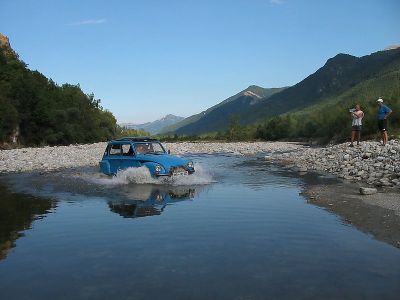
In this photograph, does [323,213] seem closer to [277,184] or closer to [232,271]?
[232,271]

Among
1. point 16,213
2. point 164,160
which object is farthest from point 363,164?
point 16,213

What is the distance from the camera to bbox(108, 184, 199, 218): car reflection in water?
39.3ft

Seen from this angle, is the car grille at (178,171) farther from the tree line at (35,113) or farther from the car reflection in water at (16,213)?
the tree line at (35,113)

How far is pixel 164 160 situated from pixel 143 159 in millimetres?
996

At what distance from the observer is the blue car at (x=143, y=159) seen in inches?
697

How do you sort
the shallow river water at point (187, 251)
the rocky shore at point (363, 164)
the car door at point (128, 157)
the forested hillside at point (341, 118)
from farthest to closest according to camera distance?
the forested hillside at point (341, 118), the car door at point (128, 157), the rocky shore at point (363, 164), the shallow river water at point (187, 251)

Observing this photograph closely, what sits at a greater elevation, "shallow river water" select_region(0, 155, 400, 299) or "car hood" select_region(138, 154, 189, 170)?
"car hood" select_region(138, 154, 189, 170)

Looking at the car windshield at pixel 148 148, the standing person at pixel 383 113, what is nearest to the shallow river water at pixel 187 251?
the car windshield at pixel 148 148

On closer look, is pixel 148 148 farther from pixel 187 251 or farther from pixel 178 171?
pixel 187 251

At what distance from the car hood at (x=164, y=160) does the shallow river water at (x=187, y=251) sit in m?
3.11

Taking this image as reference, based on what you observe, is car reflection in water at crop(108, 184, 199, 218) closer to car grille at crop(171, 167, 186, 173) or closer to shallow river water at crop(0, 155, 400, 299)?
shallow river water at crop(0, 155, 400, 299)

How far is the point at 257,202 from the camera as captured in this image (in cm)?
1342

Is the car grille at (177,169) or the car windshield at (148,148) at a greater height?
the car windshield at (148,148)

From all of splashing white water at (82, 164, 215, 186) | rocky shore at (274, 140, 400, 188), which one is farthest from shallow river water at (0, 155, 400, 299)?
rocky shore at (274, 140, 400, 188)
